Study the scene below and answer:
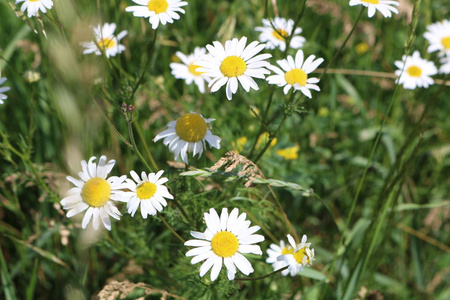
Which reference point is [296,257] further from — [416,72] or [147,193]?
[416,72]

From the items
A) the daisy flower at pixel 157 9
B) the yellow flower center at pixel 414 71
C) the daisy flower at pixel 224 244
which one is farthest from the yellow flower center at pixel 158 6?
the yellow flower center at pixel 414 71

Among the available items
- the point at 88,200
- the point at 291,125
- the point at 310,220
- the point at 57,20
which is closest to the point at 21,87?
the point at 57,20

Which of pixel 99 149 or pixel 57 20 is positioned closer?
pixel 57 20

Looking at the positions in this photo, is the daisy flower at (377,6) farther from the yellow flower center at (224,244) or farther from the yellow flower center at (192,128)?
the yellow flower center at (224,244)

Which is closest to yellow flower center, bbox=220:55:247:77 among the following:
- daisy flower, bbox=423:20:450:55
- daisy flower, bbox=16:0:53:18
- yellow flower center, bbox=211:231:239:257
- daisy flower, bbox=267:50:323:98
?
daisy flower, bbox=267:50:323:98

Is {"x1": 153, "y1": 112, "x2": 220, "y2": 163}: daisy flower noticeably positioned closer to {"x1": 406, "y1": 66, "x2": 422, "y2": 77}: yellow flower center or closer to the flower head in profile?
the flower head in profile

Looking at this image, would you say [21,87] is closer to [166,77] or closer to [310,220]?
[166,77]
